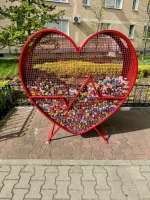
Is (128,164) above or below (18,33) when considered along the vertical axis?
below

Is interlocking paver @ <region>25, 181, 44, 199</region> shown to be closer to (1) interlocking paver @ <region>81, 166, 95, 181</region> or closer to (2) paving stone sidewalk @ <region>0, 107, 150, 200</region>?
(2) paving stone sidewalk @ <region>0, 107, 150, 200</region>

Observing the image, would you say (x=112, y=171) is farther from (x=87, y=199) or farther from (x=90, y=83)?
(x=90, y=83)

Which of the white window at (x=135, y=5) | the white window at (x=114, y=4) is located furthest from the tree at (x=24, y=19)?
the white window at (x=135, y=5)

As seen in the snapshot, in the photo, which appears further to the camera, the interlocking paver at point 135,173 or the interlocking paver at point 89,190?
the interlocking paver at point 135,173

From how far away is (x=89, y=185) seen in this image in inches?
102

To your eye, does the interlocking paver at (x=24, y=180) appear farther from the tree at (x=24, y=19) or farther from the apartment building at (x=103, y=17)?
the apartment building at (x=103, y=17)

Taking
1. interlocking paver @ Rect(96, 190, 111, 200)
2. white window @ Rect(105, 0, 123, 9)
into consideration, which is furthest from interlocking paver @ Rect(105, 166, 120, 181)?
white window @ Rect(105, 0, 123, 9)

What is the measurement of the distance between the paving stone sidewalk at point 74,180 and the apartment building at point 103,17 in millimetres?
13046

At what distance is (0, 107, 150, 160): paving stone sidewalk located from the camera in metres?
3.18

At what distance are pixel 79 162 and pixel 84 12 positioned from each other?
624 inches

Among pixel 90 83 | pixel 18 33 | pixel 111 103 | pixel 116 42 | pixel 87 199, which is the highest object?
pixel 18 33

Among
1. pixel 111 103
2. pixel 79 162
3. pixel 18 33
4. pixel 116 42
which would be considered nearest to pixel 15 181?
pixel 79 162

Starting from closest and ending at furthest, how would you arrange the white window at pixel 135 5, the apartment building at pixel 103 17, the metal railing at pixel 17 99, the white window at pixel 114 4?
the metal railing at pixel 17 99
the apartment building at pixel 103 17
the white window at pixel 114 4
the white window at pixel 135 5

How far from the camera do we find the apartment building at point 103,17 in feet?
49.4
